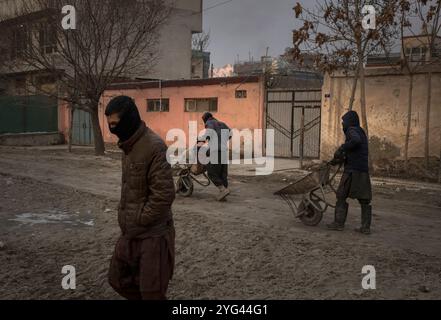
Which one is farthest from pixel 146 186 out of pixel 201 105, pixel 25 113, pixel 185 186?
pixel 25 113

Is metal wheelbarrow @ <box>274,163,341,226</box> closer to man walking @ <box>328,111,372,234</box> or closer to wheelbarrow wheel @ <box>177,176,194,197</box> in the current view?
man walking @ <box>328,111,372,234</box>

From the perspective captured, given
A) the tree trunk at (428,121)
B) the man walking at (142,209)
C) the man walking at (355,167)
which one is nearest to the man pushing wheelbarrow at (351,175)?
the man walking at (355,167)

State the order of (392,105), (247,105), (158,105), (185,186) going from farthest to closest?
(158,105) < (247,105) < (392,105) < (185,186)

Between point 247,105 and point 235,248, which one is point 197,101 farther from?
point 235,248

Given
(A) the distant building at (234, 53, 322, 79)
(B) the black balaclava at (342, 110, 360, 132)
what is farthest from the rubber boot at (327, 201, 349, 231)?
(A) the distant building at (234, 53, 322, 79)

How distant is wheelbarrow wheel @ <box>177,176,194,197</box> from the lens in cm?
985

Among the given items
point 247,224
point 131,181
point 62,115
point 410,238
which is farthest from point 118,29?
point 131,181

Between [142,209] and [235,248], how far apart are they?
9.49 feet

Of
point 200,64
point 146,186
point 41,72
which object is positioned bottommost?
point 146,186

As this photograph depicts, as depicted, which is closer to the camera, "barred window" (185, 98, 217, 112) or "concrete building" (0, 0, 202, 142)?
"concrete building" (0, 0, 202, 142)

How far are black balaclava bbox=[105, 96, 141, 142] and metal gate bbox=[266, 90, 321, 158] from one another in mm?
14453

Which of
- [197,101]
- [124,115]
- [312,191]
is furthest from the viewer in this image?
[197,101]

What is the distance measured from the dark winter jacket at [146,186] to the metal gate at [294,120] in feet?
47.2

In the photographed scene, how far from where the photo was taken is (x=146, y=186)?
3322 mm
